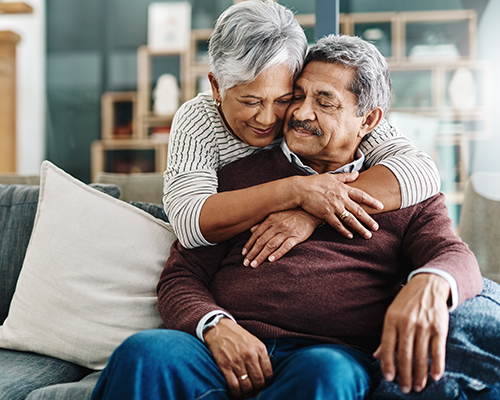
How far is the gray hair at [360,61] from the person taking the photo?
121 centimetres

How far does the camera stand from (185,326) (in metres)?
1.04

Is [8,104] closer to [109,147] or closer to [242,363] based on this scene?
[109,147]

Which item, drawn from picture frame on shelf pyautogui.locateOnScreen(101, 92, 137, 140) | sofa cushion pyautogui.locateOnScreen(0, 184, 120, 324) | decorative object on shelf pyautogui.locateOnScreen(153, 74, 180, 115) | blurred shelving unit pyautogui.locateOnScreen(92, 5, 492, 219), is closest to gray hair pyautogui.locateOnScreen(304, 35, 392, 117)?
sofa cushion pyautogui.locateOnScreen(0, 184, 120, 324)

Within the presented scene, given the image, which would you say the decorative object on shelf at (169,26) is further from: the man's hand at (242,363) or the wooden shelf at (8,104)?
the man's hand at (242,363)

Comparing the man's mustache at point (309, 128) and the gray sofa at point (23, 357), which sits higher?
the man's mustache at point (309, 128)

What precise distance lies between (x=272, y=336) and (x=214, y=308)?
0.50ft

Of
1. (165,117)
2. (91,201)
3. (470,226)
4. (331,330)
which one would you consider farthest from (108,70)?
(331,330)

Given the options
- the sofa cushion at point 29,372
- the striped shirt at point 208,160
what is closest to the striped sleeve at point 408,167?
the striped shirt at point 208,160

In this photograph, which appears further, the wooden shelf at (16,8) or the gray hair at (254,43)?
the wooden shelf at (16,8)

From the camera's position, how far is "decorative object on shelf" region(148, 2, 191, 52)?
376cm

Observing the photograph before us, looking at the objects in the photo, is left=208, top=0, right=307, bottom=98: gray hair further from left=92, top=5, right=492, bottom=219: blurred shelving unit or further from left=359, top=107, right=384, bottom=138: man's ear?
left=92, top=5, right=492, bottom=219: blurred shelving unit

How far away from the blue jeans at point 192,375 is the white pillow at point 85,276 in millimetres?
341

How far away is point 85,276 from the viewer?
1.27 m

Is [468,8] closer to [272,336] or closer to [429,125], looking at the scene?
[429,125]
